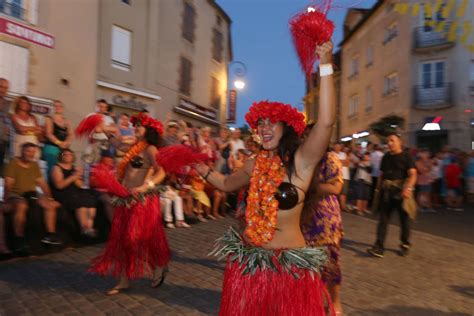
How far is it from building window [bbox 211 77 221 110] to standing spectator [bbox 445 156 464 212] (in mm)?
14848

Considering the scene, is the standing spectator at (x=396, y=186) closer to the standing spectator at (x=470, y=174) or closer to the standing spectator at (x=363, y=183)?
the standing spectator at (x=363, y=183)

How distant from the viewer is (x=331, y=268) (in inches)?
152

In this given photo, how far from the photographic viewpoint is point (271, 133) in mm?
2432

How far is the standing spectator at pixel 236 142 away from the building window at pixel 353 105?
1999 centimetres

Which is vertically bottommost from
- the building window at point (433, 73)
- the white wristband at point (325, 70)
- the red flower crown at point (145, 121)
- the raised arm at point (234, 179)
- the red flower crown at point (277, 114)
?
the raised arm at point (234, 179)

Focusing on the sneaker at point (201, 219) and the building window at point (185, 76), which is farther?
the building window at point (185, 76)

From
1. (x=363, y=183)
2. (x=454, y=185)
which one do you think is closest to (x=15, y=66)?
(x=363, y=183)

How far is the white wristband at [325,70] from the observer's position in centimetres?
216

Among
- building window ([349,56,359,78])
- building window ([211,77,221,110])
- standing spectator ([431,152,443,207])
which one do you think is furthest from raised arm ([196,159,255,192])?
building window ([349,56,359,78])

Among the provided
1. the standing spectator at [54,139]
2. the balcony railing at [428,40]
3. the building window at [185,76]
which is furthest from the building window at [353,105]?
the standing spectator at [54,139]

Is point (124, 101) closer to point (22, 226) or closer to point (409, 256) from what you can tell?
point (22, 226)

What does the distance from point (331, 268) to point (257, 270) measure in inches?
68.9

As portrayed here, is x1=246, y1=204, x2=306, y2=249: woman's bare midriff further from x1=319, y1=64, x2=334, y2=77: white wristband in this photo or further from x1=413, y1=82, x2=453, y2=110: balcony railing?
x1=413, y1=82, x2=453, y2=110: balcony railing

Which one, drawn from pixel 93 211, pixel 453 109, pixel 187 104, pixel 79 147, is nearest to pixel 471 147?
pixel 453 109
